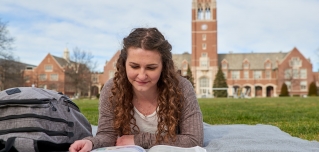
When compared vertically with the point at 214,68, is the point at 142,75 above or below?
below

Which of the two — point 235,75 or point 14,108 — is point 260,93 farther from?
point 14,108

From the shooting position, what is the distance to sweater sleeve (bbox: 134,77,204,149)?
96.3 inches

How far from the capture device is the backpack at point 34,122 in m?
2.11

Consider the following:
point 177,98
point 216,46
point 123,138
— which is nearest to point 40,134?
point 123,138

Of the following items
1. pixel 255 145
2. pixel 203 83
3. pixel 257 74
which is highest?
pixel 257 74

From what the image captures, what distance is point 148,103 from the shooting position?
2.64 m

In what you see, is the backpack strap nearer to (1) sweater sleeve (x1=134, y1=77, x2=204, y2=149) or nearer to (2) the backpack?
(2) the backpack

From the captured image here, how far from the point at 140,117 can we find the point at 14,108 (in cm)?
95

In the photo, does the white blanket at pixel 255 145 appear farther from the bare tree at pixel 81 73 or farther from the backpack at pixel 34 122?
the bare tree at pixel 81 73

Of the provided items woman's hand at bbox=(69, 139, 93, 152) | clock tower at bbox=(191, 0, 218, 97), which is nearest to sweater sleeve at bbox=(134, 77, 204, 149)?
woman's hand at bbox=(69, 139, 93, 152)

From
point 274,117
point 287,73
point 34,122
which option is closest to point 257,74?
point 287,73

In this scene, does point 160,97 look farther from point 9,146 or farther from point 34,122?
point 9,146

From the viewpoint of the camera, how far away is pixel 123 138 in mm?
2533

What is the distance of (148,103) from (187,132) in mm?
399
